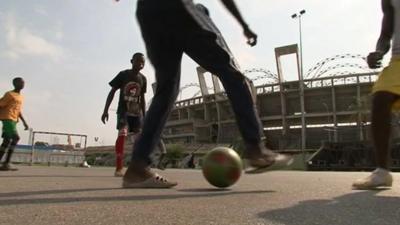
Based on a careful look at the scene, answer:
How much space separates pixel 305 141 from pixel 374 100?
63243 millimetres

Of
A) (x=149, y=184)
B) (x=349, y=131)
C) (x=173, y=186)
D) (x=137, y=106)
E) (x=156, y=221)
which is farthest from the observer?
(x=349, y=131)

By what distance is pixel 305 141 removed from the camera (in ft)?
214

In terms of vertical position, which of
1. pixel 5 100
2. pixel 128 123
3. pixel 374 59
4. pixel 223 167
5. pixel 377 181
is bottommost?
pixel 377 181

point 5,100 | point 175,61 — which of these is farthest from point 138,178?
point 5,100

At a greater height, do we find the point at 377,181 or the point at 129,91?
the point at 129,91

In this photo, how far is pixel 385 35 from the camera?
392cm

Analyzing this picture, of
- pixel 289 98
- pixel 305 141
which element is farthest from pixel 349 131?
pixel 289 98

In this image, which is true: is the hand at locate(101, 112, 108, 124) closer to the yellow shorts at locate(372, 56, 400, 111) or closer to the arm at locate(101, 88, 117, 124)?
the arm at locate(101, 88, 117, 124)

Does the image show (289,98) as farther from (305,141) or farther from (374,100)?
(374,100)

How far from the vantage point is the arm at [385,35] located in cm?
380

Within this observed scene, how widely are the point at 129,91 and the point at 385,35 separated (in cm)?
425

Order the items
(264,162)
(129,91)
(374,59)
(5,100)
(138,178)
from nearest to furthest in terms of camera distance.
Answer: (264,162) → (374,59) → (138,178) → (129,91) → (5,100)

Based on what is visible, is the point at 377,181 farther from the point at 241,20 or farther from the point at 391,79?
the point at 241,20

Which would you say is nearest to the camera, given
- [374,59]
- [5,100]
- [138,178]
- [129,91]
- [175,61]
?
[374,59]
